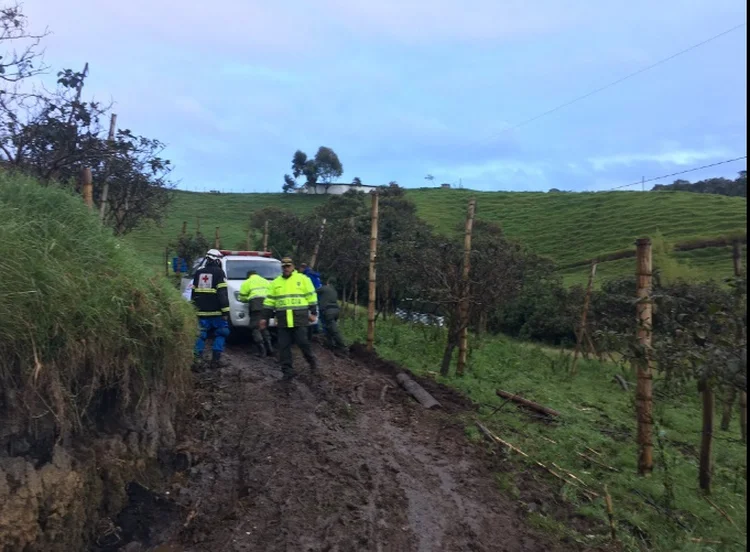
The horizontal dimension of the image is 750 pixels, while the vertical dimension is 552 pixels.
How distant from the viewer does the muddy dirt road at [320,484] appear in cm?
514

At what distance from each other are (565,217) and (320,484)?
186 ft

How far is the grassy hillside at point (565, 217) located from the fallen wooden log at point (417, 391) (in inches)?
892

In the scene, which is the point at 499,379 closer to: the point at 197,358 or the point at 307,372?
the point at 307,372

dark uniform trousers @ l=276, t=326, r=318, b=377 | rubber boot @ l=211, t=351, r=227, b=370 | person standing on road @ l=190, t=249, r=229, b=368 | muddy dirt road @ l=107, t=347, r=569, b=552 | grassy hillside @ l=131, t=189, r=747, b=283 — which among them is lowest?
muddy dirt road @ l=107, t=347, r=569, b=552

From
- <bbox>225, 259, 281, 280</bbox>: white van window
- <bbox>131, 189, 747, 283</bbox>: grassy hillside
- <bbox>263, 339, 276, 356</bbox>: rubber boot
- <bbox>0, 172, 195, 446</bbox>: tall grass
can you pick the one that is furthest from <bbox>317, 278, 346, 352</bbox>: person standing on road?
<bbox>131, 189, 747, 283</bbox>: grassy hillside

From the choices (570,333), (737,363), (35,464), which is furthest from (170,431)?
(570,333)

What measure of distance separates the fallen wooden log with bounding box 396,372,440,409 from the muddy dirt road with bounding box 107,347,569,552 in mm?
228

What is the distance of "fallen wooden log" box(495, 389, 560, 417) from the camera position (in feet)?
30.6

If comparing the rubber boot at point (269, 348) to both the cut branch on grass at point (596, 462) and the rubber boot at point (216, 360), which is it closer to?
the rubber boot at point (216, 360)

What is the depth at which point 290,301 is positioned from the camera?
9398mm

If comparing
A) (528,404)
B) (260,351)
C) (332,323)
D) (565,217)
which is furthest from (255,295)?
(565,217)

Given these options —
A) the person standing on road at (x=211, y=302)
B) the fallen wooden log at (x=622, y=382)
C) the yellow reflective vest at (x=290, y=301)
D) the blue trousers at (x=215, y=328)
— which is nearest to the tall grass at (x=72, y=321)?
the yellow reflective vest at (x=290, y=301)

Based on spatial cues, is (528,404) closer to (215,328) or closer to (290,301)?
(290,301)

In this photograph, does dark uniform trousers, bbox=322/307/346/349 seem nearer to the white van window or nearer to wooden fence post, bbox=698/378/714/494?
the white van window
